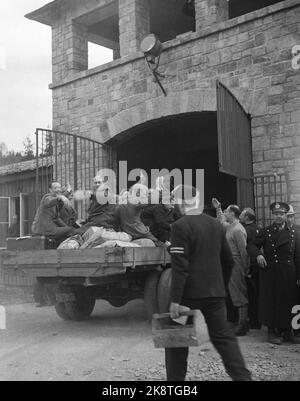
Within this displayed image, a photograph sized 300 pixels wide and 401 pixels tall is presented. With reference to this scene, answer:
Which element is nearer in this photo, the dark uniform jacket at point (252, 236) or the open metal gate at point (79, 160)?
the dark uniform jacket at point (252, 236)

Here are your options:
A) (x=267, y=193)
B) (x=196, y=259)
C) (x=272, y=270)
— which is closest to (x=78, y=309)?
(x=272, y=270)

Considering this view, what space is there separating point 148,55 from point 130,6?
1626 millimetres

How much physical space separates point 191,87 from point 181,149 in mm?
3760

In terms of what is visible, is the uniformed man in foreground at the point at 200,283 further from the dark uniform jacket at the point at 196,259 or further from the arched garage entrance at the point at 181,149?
the arched garage entrance at the point at 181,149

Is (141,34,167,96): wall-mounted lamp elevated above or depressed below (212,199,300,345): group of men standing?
above

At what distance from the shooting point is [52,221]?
25.4ft

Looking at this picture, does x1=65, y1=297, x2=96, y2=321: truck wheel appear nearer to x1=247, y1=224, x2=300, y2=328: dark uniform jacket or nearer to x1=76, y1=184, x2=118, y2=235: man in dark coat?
x1=76, y1=184, x2=118, y2=235: man in dark coat

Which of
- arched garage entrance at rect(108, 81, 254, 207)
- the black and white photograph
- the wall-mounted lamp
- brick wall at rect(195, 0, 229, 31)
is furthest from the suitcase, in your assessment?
brick wall at rect(195, 0, 229, 31)

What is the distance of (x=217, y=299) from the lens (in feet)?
14.1

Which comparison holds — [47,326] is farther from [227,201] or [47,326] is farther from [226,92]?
[227,201]

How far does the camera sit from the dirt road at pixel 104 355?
4.93 meters

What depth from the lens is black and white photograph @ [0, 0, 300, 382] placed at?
4.46 metres

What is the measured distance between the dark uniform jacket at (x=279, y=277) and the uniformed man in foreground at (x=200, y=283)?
2.08 meters

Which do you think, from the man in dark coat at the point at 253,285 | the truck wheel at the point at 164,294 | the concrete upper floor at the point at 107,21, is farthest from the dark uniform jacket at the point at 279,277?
the concrete upper floor at the point at 107,21
